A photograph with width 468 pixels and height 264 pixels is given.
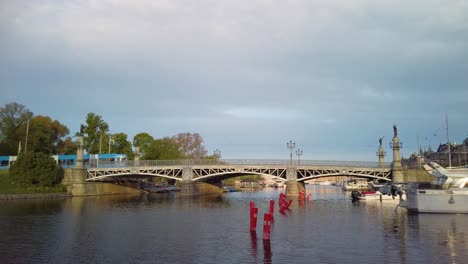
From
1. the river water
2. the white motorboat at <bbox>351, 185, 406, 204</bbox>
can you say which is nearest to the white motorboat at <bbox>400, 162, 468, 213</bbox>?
the river water

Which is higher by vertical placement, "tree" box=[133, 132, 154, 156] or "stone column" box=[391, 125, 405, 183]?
"tree" box=[133, 132, 154, 156]

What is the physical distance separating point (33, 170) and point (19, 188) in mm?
4236

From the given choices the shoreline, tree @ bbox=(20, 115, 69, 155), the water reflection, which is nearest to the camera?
the water reflection

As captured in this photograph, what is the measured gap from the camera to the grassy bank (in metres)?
79.8

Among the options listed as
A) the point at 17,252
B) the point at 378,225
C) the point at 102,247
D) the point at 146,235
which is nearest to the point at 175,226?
the point at 146,235

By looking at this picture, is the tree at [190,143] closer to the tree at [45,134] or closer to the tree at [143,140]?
the tree at [143,140]

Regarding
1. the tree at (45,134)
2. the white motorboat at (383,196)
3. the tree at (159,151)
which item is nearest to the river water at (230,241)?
the white motorboat at (383,196)

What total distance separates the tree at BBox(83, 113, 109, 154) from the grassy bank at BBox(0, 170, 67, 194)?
39927 mm

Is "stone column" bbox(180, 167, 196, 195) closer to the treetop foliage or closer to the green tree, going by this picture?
the treetop foliage

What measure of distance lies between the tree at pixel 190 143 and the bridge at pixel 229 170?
138 feet

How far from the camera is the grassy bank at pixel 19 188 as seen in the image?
79.8 metres

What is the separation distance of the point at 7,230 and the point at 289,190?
60.6m

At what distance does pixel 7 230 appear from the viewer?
34.3 meters

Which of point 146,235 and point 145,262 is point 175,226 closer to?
point 146,235
